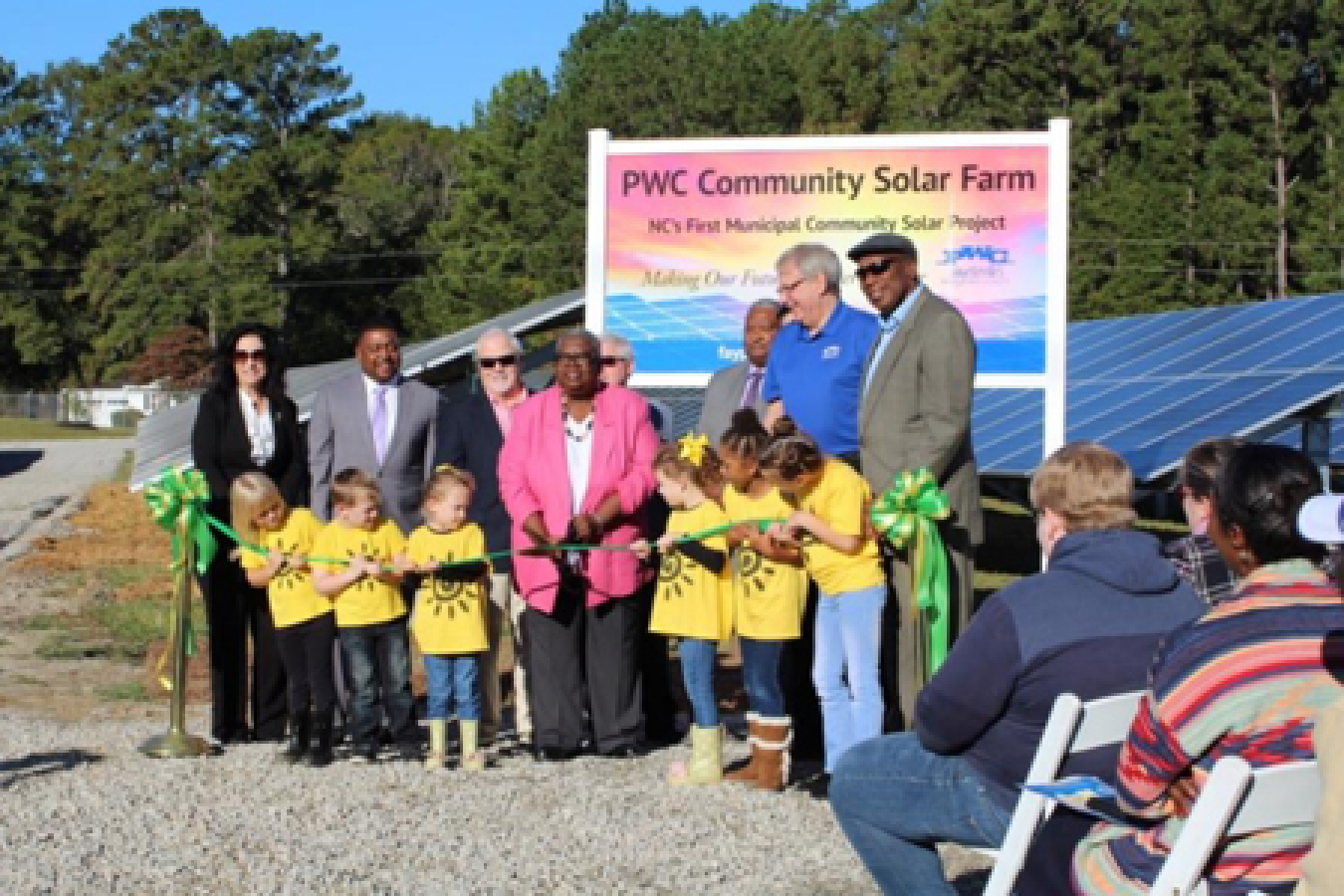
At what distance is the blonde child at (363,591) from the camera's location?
8.60 metres

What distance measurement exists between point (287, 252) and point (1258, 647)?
74.0 m

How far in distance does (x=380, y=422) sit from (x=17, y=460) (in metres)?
36.9

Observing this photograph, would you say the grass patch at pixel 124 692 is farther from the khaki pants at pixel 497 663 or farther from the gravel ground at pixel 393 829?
the khaki pants at pixel 497 663

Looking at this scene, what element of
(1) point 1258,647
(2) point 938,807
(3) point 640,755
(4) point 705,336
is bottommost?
(3) point 640,755

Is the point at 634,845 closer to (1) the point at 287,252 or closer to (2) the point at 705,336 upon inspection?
(2) the point at 705,336

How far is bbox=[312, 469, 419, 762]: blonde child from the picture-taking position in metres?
8.60

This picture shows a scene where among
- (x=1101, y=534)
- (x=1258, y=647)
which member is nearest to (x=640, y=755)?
(x=1101, y=534)

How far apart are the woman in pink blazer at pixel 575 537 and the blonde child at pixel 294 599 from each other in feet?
2.95

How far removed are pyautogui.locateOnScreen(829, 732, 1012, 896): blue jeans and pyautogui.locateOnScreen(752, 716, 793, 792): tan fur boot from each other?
2749 mm

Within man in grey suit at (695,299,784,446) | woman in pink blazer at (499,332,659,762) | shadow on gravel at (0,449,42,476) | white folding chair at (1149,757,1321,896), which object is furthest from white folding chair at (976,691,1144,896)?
shadow on gravel at (0,449,42,476)

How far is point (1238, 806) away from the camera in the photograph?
12.4ft

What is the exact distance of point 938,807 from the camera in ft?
16.2

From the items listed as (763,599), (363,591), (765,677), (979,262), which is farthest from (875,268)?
(979,262)

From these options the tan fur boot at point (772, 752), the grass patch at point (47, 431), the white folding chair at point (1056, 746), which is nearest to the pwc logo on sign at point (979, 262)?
the tan fur boot at point (772, 752)
